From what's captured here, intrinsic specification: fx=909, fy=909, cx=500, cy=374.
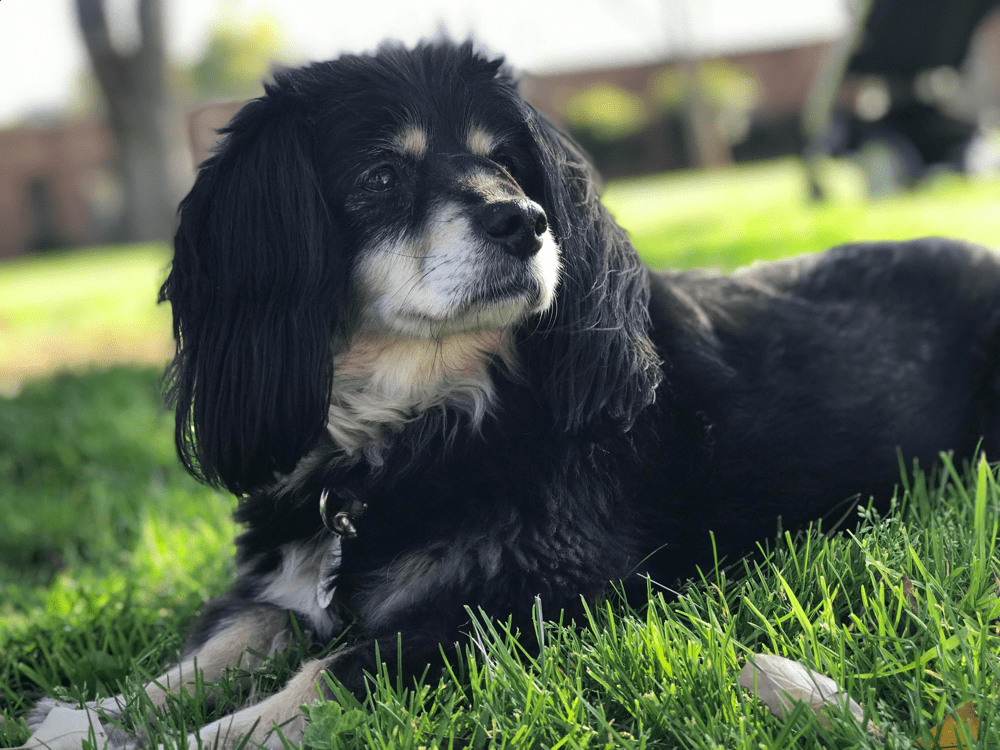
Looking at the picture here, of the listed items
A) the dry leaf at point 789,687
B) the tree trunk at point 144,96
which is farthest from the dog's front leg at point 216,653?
the tree trunk at point 144,96

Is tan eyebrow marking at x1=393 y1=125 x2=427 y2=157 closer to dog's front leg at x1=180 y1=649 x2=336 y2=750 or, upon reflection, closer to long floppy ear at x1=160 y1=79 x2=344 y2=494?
long floppy ear at x1=160 y1=79 x2=344 y2=494

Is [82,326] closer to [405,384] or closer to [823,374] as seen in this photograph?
[405,384]

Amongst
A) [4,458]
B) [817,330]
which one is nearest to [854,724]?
[817,330]

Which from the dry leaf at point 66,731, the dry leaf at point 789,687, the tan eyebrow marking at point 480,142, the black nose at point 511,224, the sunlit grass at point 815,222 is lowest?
the dry leaf at point 66,731

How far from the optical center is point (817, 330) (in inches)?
107

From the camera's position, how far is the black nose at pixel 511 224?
2.16m

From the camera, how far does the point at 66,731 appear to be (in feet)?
6.52

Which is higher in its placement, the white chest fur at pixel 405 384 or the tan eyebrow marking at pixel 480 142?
the tan eyebrow marking at pixel 480 142

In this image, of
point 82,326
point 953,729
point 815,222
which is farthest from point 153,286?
point 953,729

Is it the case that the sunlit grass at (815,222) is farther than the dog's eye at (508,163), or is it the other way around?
the sunlit grass at (815,222)

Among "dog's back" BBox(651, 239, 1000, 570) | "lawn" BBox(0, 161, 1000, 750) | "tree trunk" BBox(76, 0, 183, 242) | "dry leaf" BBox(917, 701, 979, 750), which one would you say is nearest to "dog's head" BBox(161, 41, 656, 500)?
"dog's back" BBox(651, 239, 1000, 570)

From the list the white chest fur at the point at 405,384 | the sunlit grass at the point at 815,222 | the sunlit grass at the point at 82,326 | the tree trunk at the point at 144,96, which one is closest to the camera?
the white chest fur at the point at 405,384

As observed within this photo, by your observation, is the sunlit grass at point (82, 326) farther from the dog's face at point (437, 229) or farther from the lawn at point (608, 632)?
the dog's face at point (437, 229)

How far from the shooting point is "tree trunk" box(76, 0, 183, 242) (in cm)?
1230
